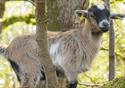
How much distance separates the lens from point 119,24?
7496mm

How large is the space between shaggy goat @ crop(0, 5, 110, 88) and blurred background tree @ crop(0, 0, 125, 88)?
1.43 feet

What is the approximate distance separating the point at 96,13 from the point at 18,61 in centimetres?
141

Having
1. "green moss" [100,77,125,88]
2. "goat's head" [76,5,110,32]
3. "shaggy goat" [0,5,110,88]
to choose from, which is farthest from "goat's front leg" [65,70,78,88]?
"green moss" [100,77,125,88]

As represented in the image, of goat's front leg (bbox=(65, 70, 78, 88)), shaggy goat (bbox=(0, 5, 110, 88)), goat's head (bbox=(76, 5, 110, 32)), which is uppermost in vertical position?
goat's head (bbox=(76, 5, 110, 32))

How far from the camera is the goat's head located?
248 inches

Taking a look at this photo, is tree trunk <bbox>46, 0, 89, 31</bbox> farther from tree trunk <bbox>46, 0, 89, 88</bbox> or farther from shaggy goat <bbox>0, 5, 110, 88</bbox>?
shaggy goat <bbox>0, 5, 110, 88</bbox>

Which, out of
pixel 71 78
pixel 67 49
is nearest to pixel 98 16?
pixel 67 49

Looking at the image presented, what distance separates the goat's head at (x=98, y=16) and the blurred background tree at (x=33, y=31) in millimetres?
318

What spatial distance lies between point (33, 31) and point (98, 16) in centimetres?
217

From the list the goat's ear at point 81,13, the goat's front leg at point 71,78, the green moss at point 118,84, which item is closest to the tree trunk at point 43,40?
the green moss at point 118,84

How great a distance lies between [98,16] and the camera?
652cm

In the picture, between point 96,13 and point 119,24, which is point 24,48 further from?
point 119,24

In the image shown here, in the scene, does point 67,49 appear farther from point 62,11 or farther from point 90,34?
point 62,11

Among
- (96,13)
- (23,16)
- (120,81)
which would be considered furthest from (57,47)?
(23,16)
